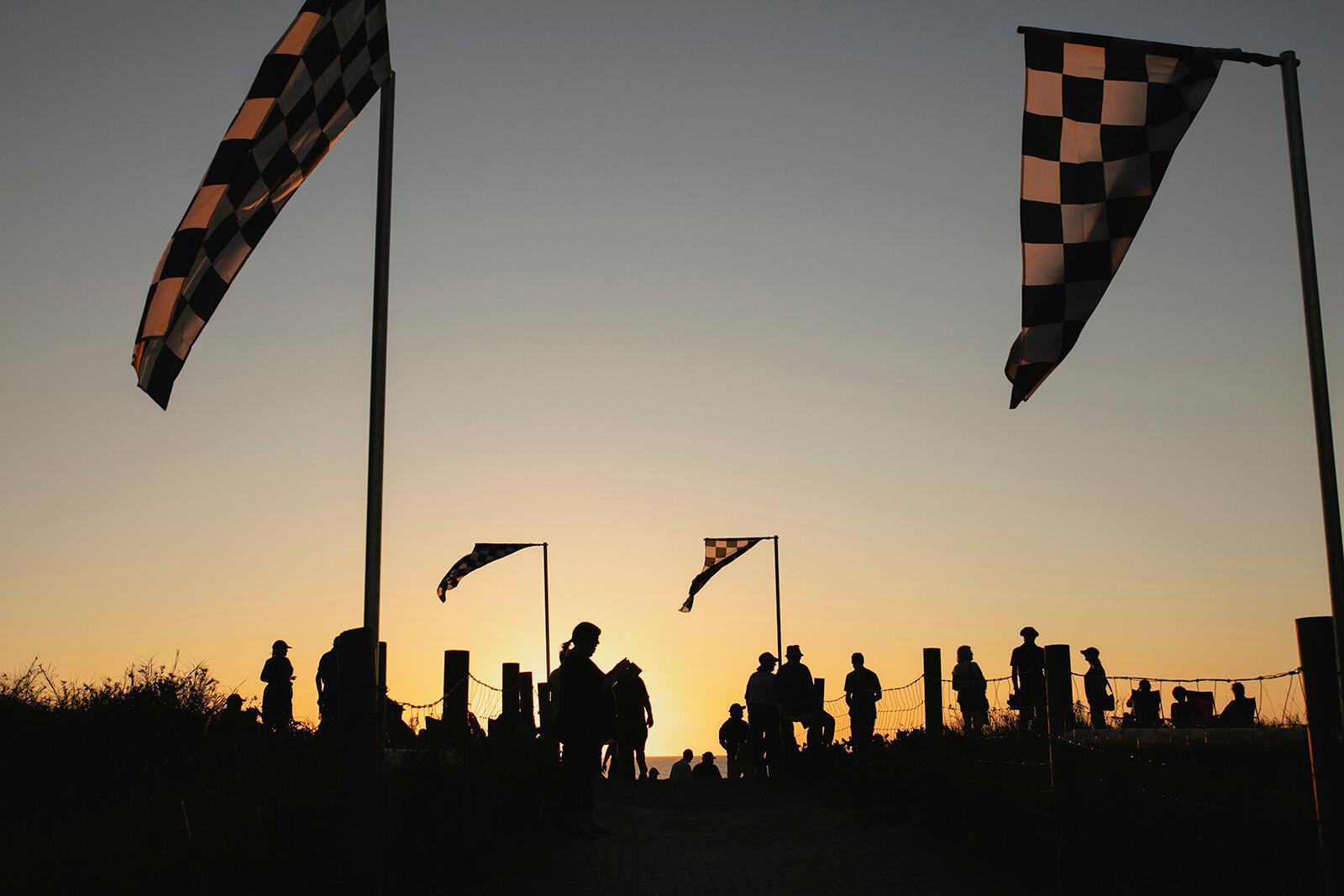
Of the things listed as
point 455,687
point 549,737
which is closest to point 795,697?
point 549,737

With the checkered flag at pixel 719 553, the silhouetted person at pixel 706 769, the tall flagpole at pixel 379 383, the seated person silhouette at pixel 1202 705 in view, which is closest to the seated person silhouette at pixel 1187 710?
the seated person silhouette at pixel 1202 705

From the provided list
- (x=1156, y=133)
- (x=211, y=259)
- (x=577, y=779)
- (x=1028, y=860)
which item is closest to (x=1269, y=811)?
(x=1028, y=860)

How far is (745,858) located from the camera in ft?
39.2

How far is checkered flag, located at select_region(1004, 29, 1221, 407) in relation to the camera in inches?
333

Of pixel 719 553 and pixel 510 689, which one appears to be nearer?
pixel 510 689

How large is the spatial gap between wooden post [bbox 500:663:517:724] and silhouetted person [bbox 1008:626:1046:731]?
6.78 meters

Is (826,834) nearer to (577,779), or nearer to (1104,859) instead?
(577,779)

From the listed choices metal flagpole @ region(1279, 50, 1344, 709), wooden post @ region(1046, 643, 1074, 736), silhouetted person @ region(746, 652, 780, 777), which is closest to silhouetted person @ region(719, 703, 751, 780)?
silhouetted person @ region(746, 652, 780, 777)

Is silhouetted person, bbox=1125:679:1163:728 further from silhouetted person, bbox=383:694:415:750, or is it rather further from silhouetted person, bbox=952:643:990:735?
silhouetted person, bbox=383:694:415:750

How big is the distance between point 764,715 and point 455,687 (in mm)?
7124

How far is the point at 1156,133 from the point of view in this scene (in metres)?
8.48

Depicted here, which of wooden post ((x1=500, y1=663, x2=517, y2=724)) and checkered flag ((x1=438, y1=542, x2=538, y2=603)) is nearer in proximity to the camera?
wooden post ((x1=500, y1=663, x2=517, y2=724))

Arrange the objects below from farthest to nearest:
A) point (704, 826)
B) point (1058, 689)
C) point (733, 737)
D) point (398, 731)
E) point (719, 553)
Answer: point (719, 553) < point (733, 737) < point (704, 826) < point (398, 731) < point (1058, 689)

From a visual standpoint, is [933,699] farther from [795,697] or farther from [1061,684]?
[1061,684]
